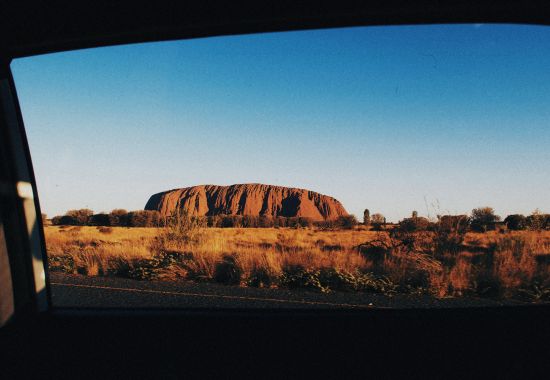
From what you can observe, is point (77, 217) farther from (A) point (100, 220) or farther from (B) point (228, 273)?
(B) point (228, 273)

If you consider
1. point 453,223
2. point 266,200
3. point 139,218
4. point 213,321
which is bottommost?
point 453,223

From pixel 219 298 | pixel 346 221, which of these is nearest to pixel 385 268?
pixel 219 298

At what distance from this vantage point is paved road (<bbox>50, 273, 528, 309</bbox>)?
16.1 ft

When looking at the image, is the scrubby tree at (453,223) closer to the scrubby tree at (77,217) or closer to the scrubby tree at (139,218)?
the scrubby tree at (139,218)

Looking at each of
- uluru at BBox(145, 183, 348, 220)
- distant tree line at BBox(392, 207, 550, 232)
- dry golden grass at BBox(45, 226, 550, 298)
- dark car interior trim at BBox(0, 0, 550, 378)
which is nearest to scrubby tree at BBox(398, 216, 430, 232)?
distant tree line at BBox(392, 207, 550, 232)

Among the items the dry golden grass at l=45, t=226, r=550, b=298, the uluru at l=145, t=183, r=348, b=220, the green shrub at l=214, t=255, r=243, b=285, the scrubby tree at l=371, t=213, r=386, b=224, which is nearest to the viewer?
the dry golden grass at l=45, t=226, r=550, b=298

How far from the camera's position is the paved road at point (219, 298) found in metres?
4.92

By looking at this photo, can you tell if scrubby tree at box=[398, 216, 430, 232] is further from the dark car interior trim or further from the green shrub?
the dark car interior trim

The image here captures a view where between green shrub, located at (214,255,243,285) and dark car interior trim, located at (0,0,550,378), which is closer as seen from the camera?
dark car interior trim, located at (0,0,550,378)

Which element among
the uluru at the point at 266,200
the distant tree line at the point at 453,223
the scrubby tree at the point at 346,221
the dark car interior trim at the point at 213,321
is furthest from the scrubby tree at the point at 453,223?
the uluru at the point at 266,200

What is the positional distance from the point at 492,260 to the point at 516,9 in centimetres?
753

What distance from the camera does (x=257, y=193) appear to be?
104m

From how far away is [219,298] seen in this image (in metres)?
5.51

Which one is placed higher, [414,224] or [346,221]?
[414,224]
